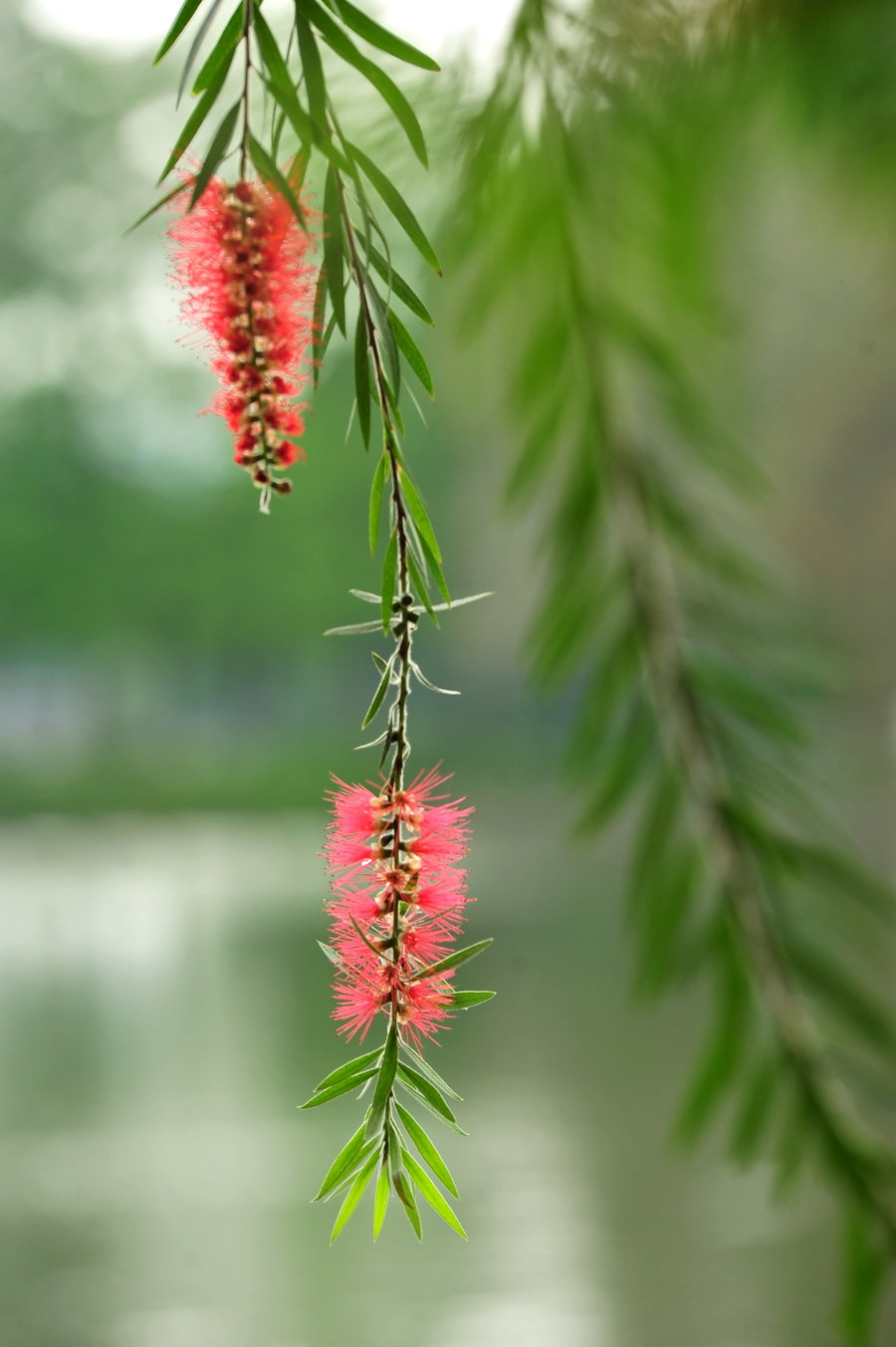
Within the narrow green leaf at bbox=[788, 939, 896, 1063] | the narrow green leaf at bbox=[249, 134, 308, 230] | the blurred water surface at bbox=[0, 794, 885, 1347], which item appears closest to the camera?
the narrow green leaf at bbox=[249, 134, 308, 230]

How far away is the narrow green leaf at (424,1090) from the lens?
200 mm

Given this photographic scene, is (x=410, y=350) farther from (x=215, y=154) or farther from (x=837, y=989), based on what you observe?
Result: (x=837, y=989)

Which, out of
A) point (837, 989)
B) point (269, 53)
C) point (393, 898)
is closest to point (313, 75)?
point (269, 53)

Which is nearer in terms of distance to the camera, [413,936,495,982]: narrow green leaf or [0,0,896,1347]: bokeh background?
[413,936,495,982]: narrow green leaf

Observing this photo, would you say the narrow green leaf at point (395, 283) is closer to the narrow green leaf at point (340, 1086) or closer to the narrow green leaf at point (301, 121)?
the narrow green leaf at point (301, 121)

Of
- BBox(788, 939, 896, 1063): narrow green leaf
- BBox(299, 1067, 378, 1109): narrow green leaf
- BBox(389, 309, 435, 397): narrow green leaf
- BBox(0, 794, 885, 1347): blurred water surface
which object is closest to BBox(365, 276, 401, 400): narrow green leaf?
BBox(389, 309, 435, 397): narrow green leaf

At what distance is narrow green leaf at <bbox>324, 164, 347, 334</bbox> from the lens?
0.65 ft

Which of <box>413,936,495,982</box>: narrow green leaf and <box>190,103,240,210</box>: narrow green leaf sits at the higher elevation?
<box>190,103,240,210</box>: narrow green leaf

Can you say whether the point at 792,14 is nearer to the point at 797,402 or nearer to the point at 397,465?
the point at 397,465

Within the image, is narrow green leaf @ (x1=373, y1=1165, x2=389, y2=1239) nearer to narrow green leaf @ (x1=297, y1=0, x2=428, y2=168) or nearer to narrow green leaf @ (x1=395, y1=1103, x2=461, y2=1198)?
narrow green leaf @ (x1=395, y1=1103, x2=461, y2=1198)

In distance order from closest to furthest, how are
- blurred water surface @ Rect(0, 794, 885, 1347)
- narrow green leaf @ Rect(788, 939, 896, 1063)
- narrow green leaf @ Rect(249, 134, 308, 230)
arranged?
narrow green leaf @ Rect(249, 134, 308, 230) → narrow green leaf @ Rect(788, 939, 896, 1063) → blurred water surface @ Rect(0, 794, 885, 1347)

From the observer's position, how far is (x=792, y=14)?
612mm

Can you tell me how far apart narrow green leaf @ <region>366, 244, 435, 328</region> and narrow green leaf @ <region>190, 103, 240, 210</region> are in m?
0.03

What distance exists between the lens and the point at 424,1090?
21cm
